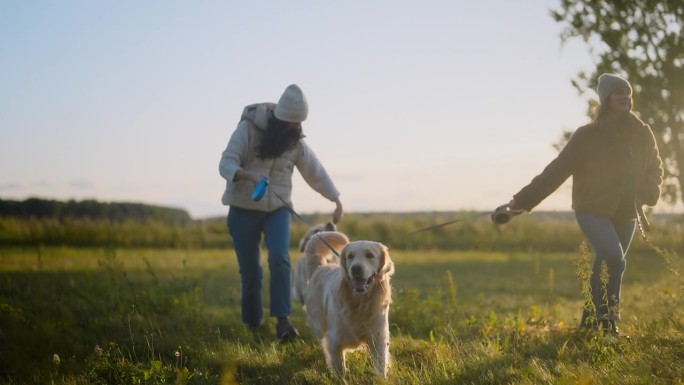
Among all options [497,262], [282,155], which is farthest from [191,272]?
[282,155]

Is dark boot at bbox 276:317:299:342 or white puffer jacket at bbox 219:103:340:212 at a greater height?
white puffer jacket at bbox 219:103:340:212

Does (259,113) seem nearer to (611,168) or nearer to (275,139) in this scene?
(275,139)

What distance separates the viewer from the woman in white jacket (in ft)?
24.3

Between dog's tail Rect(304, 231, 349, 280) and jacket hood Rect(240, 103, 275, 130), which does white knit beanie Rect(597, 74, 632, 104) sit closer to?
dog's tail Rect(304, 231, 349, 280)

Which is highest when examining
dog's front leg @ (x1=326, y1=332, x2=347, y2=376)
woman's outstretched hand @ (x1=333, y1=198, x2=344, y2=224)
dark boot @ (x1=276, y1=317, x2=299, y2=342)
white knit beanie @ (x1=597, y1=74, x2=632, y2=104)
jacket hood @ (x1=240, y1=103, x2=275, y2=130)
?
white knit beanie @ (x1=597, y1=74, x2=632, y2=104)

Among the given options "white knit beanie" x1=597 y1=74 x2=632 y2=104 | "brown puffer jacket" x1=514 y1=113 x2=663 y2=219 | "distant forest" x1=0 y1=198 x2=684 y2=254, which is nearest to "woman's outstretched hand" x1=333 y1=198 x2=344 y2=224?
"brown puffer jacket" x1=514 y1=113 x2=663 y2=219

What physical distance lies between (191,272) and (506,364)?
12.1m

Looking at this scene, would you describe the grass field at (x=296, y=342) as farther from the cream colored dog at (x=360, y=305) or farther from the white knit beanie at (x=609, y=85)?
the white knit beanie at (x=609, y=85)

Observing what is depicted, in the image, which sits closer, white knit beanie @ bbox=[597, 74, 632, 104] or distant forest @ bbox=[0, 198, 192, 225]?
white knit beanie @ bbox=[597, 74, 632, 104]

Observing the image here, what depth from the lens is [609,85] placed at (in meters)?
6.37

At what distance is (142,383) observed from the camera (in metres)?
5.25

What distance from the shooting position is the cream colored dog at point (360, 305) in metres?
5.71

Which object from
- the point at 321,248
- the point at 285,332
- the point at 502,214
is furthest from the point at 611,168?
the point at 285,332

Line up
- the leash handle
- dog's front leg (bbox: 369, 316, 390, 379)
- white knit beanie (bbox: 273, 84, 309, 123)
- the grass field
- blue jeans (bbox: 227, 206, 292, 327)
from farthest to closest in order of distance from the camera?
blue jeans (bbox: 227, 206, 292, 327), white knit beanie (bbox: 273, 84, 309, 123), the leash handle, dog's front leg (bbox: 369, 316, 390, 379), the grass field
